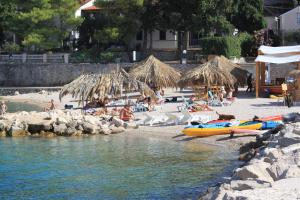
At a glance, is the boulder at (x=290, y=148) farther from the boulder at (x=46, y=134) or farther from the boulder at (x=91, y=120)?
the boulder at (x=46, y=134)

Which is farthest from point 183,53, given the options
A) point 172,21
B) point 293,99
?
point 293,99

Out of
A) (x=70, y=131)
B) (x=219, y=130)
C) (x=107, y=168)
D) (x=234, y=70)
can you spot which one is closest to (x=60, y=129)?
(x=70, y=131)

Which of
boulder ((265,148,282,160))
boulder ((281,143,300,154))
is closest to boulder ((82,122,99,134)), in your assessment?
boulder ((265,148,282,160))

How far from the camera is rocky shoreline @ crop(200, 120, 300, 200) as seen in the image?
1454 centimetres

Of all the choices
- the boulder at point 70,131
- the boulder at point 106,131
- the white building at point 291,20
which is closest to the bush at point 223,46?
the white building at point 291,20

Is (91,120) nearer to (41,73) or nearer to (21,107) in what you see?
(21,107)

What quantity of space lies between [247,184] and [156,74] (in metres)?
24.6

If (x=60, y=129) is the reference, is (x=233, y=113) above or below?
above

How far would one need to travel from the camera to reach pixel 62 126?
3234 cm

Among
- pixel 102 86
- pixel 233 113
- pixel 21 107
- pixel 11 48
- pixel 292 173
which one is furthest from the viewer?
pixel 11 48

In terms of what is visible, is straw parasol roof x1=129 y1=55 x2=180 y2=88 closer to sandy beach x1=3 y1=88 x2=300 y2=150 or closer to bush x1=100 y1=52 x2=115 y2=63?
sandy beach x1=3 y1=88 x2=300 y2=150

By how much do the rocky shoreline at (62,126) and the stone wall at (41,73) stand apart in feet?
74.5

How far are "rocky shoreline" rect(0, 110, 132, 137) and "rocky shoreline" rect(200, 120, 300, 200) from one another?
10942 millimetres

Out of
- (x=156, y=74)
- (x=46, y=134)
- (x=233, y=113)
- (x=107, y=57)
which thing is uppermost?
(x=107, y=57)
